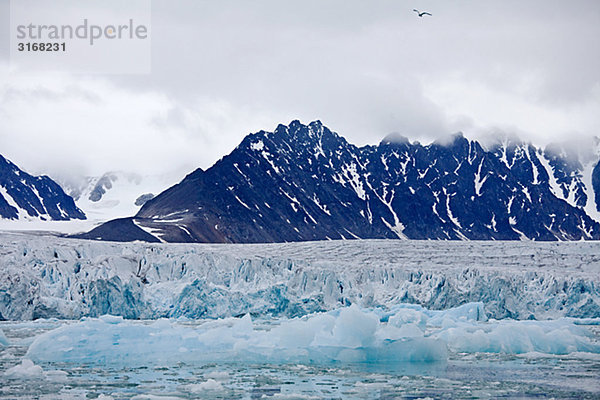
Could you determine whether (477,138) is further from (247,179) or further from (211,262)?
(211,262)

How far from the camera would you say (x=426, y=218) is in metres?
152

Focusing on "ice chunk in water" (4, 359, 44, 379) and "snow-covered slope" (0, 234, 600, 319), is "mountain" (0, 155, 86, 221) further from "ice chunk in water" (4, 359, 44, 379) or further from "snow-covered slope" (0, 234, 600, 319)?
"ice chunk in water" (4, 359, 44, 379)

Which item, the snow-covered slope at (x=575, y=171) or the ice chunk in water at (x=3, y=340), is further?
the snow-covered slope at (x=575, y=171)

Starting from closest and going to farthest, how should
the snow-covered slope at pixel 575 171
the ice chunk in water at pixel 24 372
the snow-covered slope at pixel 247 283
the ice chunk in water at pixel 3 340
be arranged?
1. the ice chunk in water at pixel 24 372
2. the ice chunk in water at pixel 3 340
3. the snow-covered slope at pixel 247 283
4. the snow-covered slope at pixel 575 171

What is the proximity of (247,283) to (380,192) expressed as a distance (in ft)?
430

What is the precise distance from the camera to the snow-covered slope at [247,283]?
23.5 meters

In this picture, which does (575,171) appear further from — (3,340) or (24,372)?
(24,372)

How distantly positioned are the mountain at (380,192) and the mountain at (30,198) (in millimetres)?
47908

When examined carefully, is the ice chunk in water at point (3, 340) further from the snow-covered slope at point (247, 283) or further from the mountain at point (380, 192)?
the mountain at point (380, 192)

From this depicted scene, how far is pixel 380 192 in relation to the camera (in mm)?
157250

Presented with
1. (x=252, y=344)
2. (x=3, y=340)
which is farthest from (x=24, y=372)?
(x=252, y=344)

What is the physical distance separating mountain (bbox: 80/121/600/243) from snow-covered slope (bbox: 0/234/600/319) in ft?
247

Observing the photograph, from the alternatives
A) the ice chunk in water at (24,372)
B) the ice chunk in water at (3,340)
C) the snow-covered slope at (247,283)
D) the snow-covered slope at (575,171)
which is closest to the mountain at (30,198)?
the snow-covered slope at (575,171)

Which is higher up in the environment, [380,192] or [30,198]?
[30,198]
